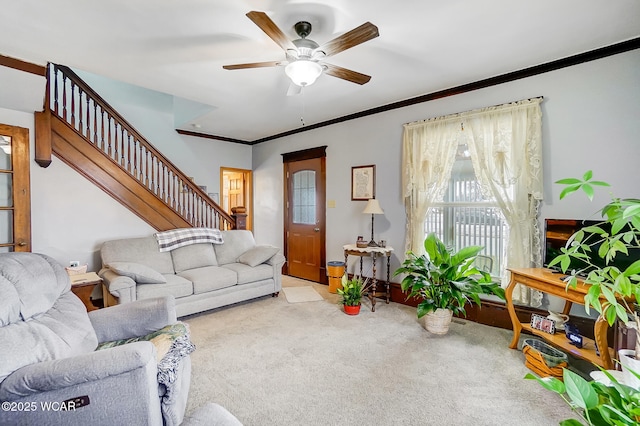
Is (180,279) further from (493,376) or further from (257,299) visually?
(493,376)

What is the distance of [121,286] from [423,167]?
3.53 m

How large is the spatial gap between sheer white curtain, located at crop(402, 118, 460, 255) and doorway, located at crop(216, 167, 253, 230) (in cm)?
357

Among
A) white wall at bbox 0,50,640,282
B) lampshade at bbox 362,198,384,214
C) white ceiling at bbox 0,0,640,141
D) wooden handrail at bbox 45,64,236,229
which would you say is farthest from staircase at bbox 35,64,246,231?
lampshade at bbox 362,198,384,214

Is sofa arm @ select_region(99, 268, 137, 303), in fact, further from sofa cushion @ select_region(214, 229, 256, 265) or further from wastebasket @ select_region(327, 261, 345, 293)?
wastebasket @ select_region(327, 261, 345, 293)

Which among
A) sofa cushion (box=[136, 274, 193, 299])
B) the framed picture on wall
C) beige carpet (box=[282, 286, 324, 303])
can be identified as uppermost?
the framed picture on wall

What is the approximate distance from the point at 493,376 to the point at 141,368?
238cm

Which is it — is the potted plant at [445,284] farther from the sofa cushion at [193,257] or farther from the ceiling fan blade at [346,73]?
the sofa cushion at [193,257]

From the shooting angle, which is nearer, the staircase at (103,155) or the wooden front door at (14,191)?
the wooden front door at (14,191)

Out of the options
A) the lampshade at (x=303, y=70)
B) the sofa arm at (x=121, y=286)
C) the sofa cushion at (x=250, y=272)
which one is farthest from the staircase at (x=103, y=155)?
the lampshade at (x=303, y=70)

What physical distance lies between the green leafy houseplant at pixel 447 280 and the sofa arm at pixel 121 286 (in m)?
2.78

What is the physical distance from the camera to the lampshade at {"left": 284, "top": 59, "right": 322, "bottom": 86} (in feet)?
7.15

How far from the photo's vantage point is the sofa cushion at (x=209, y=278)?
347 cm

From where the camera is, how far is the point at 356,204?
4.52 meters

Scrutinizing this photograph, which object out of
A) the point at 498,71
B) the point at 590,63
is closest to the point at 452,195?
the point at 498,71
